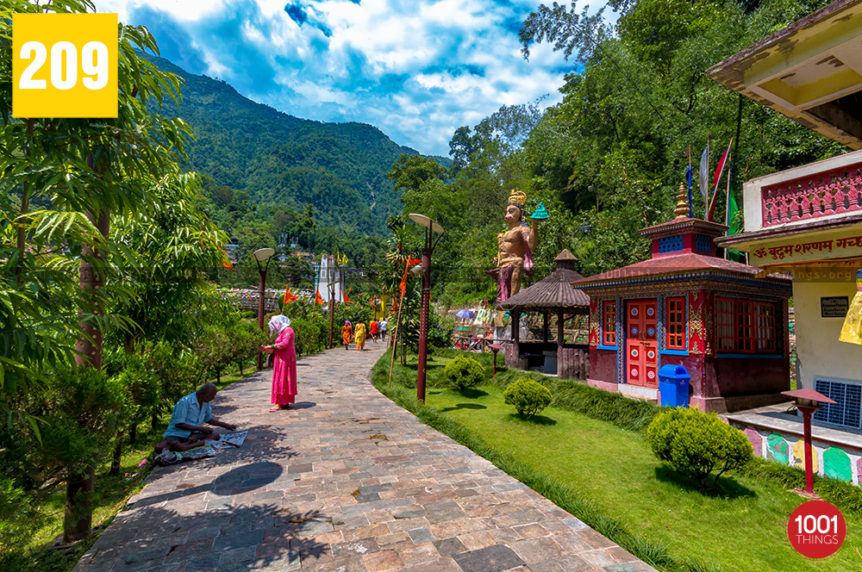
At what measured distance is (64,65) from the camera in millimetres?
2883

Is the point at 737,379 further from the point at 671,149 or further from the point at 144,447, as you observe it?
the point at 671,149

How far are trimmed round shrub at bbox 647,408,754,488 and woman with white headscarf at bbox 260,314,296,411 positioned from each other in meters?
6.98

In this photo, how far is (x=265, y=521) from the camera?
163 inches

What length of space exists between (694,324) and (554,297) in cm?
534

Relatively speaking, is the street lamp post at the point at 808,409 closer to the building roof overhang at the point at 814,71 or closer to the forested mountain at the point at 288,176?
the building roof overhang at the point at 814,71

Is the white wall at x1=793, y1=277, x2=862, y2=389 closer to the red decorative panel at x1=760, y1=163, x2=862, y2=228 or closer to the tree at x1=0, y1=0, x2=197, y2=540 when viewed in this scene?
the red decorative panel at x1=760, y1=163, x2=862, y2=228

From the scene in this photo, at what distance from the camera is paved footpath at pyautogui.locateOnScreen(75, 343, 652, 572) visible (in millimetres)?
3537

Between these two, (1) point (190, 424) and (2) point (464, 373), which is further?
(2) point (464, 373)

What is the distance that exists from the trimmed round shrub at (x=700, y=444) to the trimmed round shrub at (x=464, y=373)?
6672 millimetres

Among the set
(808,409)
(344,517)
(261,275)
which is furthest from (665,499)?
(261,275)

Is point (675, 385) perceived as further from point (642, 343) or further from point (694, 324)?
point (642, 343)

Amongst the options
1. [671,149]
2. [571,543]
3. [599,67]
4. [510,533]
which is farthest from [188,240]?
[599,67]

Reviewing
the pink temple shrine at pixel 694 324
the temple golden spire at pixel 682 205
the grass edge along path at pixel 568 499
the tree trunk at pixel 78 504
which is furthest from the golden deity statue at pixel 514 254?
the tree trunk at pixel 78 504

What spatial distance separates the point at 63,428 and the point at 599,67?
2999 centimetres
